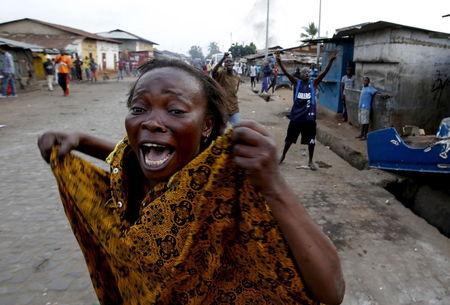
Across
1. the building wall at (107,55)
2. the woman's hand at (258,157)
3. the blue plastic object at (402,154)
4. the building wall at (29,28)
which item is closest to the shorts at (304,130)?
the blue plastic object at (402,154)

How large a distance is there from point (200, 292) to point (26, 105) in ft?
48.7

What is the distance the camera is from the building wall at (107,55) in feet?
118

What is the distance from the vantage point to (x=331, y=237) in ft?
13.7

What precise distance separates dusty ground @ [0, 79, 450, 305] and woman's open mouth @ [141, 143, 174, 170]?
7.27 feet

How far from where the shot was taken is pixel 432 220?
218 inches

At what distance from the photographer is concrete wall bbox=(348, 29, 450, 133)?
889 centimetres

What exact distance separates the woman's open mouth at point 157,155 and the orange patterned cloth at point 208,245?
69mm

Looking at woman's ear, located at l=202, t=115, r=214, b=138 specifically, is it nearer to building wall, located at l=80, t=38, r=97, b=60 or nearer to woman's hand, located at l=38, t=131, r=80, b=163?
woman's hand, located at l=38, t=131, r=80, b=163

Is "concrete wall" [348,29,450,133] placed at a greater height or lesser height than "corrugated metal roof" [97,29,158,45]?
lesser

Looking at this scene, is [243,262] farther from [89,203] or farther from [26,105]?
[26,105]

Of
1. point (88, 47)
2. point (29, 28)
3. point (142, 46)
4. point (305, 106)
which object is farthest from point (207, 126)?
point (142, 46)

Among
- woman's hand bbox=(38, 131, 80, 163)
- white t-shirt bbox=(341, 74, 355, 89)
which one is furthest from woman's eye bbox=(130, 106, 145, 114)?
white t-shirt bbox=(341, 74, 355, 89)

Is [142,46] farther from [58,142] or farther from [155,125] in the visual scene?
[155,125]

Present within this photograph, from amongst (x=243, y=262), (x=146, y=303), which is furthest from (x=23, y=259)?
(x=243, y=262)
